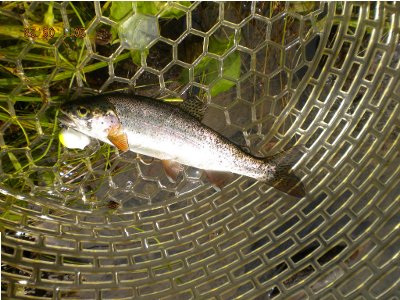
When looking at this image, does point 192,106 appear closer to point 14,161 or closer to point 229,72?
point 229,72

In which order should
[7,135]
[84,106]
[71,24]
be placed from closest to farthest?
[84,106]
[71,24]
[7,135]

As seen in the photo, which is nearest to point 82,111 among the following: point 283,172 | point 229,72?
point 229,72

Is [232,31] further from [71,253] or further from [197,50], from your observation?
[71,253]

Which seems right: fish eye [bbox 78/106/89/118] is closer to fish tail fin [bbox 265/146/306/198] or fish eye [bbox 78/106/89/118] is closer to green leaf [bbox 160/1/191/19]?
green leaf [bbox 160/1/191/19]

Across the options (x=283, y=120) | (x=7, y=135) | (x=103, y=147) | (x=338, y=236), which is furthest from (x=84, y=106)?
(x=338, y=236)

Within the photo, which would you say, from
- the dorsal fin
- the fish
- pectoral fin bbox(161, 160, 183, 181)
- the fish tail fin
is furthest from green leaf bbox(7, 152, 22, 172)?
the fish tail fin

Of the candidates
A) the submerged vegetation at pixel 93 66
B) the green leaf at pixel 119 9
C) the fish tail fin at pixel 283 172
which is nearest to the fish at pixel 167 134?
the fish tail fin at pixel 283 172

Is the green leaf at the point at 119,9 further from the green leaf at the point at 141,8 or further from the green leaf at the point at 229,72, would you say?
the green leaf at the point at 229,72
